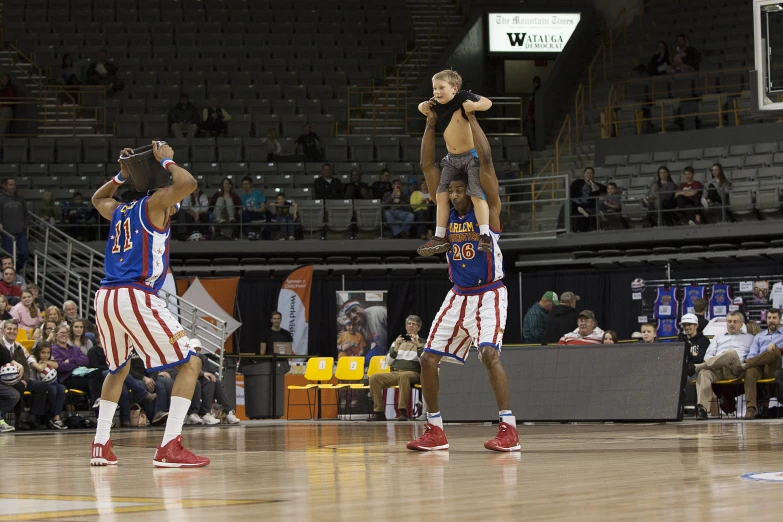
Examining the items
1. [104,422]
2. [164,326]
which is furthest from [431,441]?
[104,422]

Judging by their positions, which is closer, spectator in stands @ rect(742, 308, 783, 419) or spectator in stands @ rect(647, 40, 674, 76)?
spectator in stands @ rect(742, 308, 783, 419)

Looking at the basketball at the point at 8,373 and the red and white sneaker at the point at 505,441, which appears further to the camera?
the basketball at the point at 8,373

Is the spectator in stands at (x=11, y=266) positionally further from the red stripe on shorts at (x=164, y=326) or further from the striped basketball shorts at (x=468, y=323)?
the red stripe on shorts at (x=164, y=326)

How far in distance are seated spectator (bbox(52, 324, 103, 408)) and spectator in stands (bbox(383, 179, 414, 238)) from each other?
9.08 m

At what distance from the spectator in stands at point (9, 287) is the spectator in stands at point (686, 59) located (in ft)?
51.3

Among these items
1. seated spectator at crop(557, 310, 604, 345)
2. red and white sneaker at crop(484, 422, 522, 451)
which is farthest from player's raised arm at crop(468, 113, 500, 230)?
seated spectator at crop(557, 310, 604, 345)

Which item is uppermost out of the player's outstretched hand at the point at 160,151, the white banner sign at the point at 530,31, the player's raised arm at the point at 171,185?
the white banner sign at the point at 530,31

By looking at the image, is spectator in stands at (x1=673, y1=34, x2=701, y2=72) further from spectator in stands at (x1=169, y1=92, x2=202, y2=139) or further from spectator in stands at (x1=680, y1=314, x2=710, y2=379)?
spectator in stands at (x1=680, y1=314, x2=710, y2=379)

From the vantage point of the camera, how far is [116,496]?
488 cm

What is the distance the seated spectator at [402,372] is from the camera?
16281mm

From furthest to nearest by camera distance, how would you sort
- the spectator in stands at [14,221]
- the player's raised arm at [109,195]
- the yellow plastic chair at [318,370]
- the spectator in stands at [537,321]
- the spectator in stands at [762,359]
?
the spectator in stands at [14,221], the yellow plastic chair at [318,370], the spectator in stands at [537,321], the spectator in stands at [762,359], the player's raised arm at [109,195]

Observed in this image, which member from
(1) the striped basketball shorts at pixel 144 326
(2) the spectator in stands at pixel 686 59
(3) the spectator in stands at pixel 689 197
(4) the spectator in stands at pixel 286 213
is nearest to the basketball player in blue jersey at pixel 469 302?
(1) the striped basketball shorts at pixel 144 326

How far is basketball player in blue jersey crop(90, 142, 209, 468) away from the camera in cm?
681

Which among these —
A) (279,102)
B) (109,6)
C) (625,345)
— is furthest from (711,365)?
(109,6)
